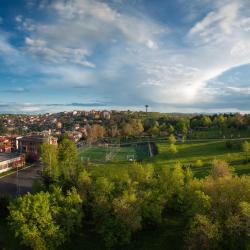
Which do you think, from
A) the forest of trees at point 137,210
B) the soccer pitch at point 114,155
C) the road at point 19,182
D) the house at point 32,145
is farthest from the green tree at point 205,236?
the house at point 32,145

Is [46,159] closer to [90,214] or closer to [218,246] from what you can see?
[90,214]

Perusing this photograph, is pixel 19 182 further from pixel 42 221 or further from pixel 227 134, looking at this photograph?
pixel 227 134

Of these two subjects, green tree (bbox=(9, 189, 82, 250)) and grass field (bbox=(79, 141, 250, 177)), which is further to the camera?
grass field (bbox=(79, 141, 250, 177))

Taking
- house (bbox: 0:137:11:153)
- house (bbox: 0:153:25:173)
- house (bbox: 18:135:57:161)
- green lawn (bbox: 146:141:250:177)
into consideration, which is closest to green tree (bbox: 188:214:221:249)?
green lawn (bbox: 146:141:250:177)

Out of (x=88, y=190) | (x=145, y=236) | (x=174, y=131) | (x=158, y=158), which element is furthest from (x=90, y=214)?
(x=174, y=131)

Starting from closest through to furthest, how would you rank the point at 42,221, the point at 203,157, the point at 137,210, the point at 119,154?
1. the point at 42,221
2. the point at 137,210
3. the point at 203,157
4. the point at 119,154

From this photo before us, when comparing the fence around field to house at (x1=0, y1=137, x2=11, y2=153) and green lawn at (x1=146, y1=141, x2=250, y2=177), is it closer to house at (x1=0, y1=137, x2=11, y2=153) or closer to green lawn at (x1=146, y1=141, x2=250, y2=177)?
green lawn at (x1=146, y1=141, x2=250, y2=177)


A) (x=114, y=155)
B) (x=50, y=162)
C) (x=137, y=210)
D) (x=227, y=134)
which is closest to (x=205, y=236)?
(x=137, y=210)
